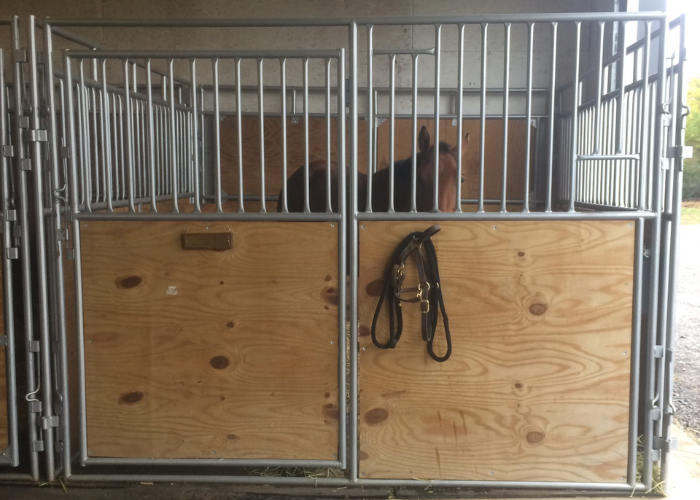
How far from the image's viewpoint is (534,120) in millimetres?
4516

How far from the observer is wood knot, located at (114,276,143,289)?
221cm

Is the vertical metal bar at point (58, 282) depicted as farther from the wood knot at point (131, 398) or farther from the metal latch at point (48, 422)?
the wood knot at point (131, 398)

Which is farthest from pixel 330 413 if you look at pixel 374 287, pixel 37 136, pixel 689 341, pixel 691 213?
pixel 691 213

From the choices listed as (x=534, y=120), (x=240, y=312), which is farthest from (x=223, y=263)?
(x=534, y=120)

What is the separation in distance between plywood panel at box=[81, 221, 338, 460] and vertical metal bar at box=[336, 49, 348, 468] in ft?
0.09

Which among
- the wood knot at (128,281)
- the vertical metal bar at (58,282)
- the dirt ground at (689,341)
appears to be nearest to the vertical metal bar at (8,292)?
the vertical metal bar at (58,282)

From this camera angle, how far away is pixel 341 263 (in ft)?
7.07

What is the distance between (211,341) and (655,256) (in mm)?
1621

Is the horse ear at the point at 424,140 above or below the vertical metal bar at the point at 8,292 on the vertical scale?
above

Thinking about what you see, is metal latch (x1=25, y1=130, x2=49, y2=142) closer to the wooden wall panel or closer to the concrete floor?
the concrete floor

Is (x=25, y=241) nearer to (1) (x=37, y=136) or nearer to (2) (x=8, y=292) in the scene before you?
(2) (x=8, y=292)

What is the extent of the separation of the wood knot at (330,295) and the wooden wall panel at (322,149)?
2.30m

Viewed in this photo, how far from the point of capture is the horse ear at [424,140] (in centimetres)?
287

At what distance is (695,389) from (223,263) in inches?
112
